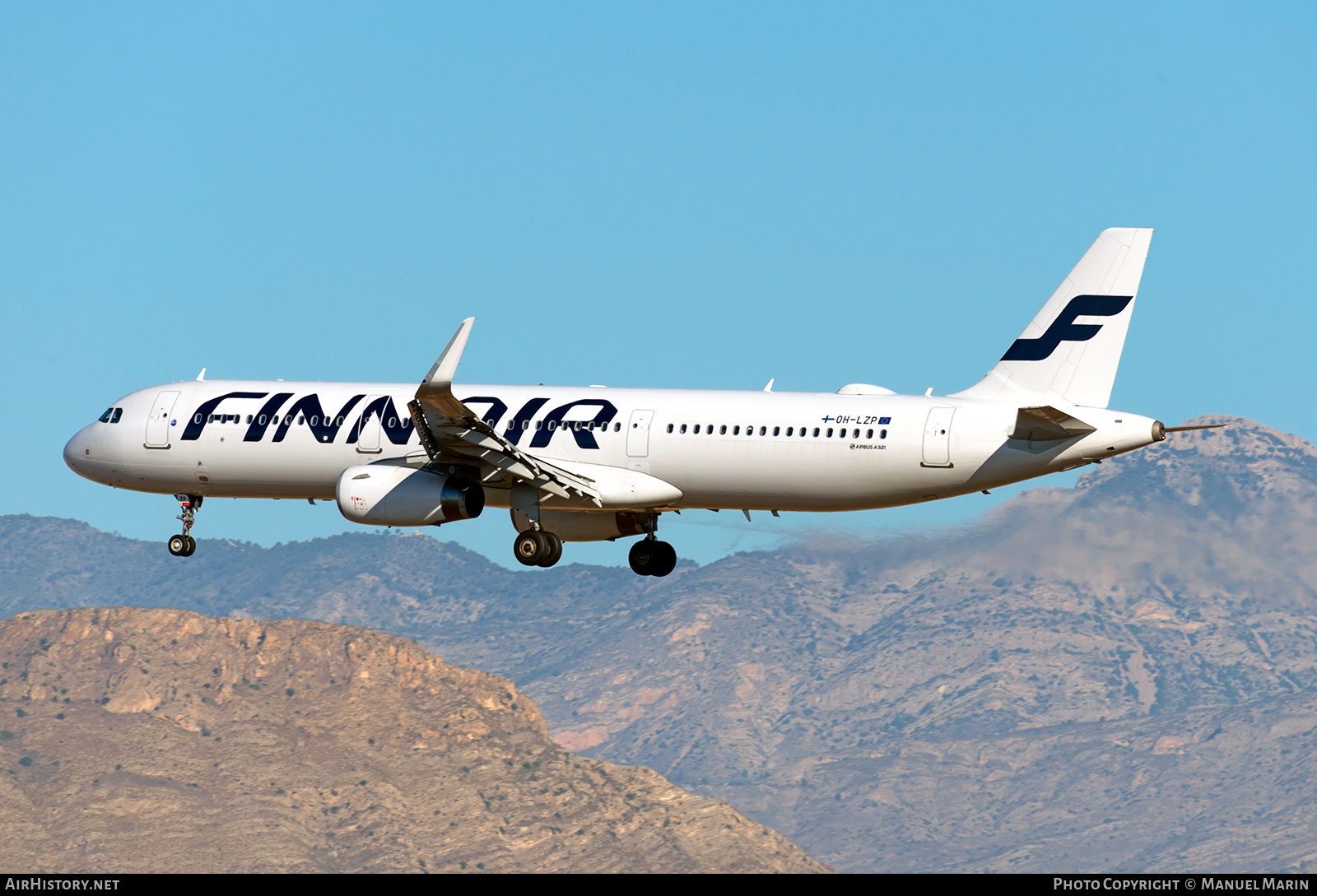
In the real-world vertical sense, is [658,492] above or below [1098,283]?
below

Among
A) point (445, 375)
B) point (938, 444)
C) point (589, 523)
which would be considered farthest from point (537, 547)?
point (938, 444)

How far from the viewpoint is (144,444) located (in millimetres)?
61250

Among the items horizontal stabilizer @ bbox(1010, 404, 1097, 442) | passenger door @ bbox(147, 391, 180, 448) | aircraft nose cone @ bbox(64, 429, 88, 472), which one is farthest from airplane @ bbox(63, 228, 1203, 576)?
aircraft nose cone @ bbox(64, 429, 88, 472)

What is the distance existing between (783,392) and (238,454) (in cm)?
1687

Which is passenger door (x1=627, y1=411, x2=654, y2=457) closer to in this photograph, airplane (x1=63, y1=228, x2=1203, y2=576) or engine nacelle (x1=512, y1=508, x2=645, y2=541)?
airplane (x1=63, y1=228, x2=1203, y2=576)

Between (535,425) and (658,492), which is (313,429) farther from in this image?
(658,492)

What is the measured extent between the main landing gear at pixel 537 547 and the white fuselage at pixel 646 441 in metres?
1.42

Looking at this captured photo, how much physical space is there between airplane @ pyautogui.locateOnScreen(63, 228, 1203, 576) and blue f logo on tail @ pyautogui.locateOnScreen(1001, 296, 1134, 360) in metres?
0.05
